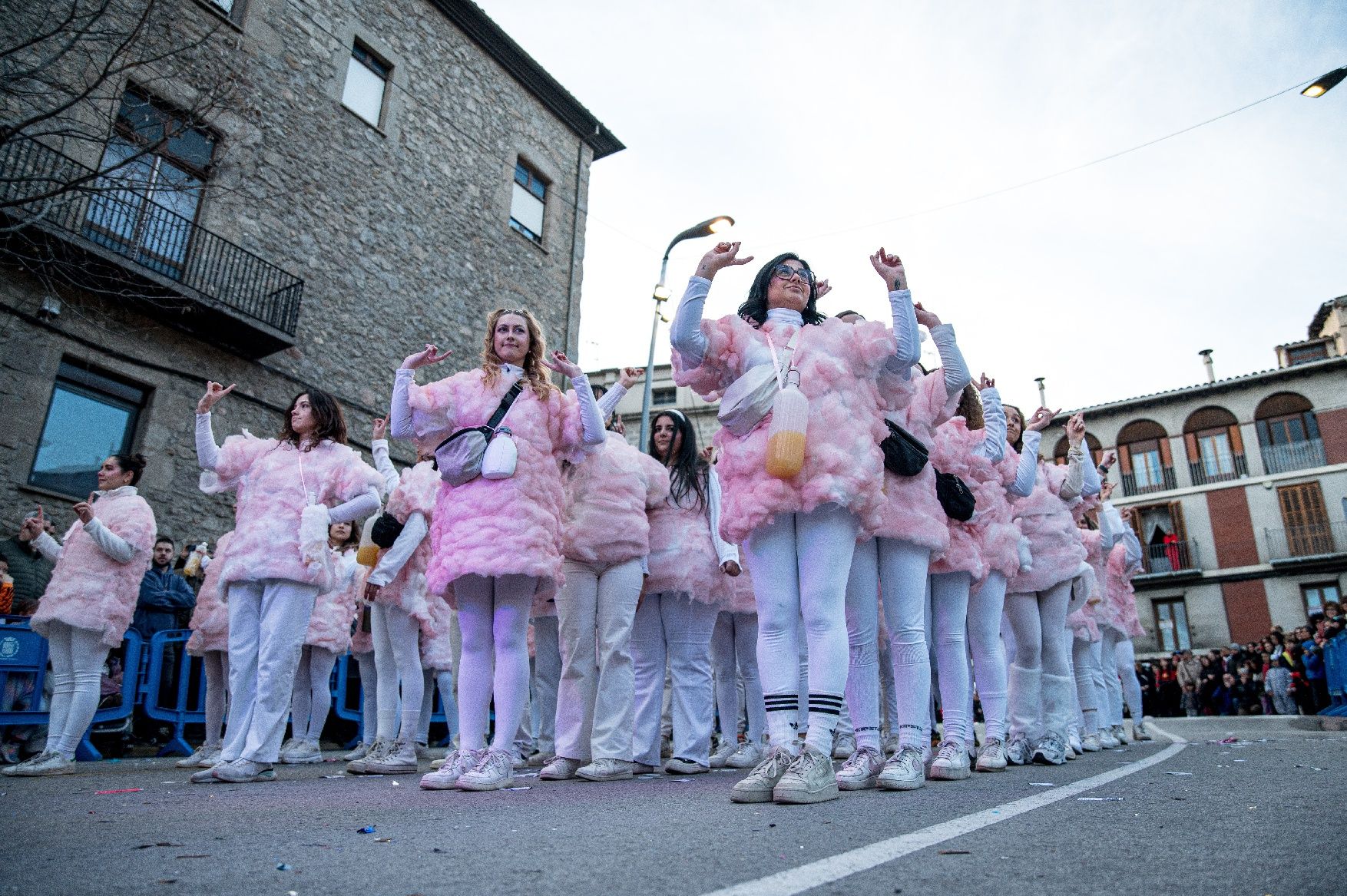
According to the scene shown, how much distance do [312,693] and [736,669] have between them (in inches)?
144

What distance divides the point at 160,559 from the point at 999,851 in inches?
352

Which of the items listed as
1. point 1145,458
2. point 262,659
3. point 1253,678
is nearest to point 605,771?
point 262,659

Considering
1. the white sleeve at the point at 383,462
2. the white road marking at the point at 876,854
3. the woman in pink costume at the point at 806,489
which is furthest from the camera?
the white sleeve at the point at 383,462

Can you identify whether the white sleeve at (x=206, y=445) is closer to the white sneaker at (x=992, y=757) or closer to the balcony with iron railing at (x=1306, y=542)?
the white sneaker at (x=992, y=757)

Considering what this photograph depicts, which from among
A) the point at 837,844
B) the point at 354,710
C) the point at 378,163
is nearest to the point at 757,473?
the point at 837,844

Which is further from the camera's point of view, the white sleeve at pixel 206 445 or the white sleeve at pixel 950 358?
the white sleeve at pixel 206 445

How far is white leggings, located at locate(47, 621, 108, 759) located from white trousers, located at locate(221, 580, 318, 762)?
4.52ft

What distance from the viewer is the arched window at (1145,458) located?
35.2 meters

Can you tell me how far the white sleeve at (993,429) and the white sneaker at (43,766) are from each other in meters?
5.78

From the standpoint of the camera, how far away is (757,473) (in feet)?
11.8

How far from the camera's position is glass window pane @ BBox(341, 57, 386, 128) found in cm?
1648

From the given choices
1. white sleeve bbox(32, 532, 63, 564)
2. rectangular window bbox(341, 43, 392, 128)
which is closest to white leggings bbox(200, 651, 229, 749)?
white sleeve bbox(32, 532, 63, 564)

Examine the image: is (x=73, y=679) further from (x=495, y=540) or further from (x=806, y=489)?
(x=806, y=489)

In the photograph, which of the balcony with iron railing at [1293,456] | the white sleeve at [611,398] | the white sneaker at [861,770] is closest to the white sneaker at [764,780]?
the white sneaker at [861,770]
